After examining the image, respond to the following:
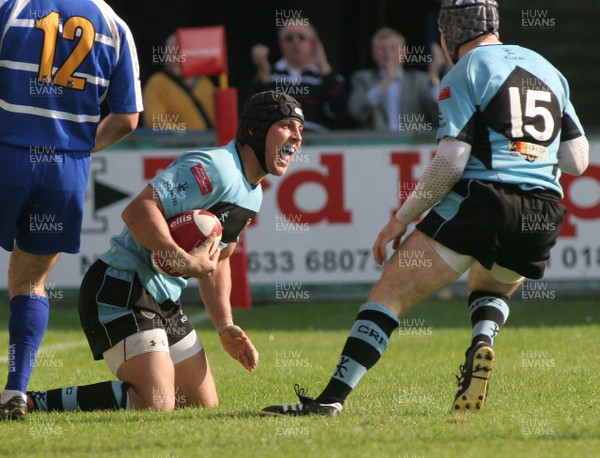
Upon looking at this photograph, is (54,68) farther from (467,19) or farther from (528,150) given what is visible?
(528,150)

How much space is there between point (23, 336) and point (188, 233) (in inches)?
39.8

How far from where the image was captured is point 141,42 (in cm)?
1672

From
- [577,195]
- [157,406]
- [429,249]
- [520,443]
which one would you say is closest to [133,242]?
[157,406]

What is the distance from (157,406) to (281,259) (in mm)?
5955

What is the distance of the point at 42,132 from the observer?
18.5 feet

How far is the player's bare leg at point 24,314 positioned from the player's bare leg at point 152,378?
46cm

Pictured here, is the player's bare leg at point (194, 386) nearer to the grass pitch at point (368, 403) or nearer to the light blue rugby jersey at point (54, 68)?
the grass pitch at point (368, 403)

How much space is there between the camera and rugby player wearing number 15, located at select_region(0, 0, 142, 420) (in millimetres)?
5578

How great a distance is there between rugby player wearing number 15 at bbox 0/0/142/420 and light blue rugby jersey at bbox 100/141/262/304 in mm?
292

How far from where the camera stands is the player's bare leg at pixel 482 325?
5.32m

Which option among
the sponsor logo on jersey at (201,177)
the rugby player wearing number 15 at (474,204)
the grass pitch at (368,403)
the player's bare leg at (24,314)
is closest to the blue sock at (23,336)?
the player's bare leg at (24,314)

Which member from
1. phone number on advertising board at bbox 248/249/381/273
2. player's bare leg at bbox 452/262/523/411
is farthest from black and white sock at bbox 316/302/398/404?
phone number on advertising board at bbox 248/249/381/273

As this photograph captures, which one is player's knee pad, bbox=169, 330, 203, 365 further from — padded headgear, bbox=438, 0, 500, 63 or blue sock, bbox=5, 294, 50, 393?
padded headgear, bbox=438, 0, 500, 63

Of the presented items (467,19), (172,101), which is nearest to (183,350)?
(467,19)
